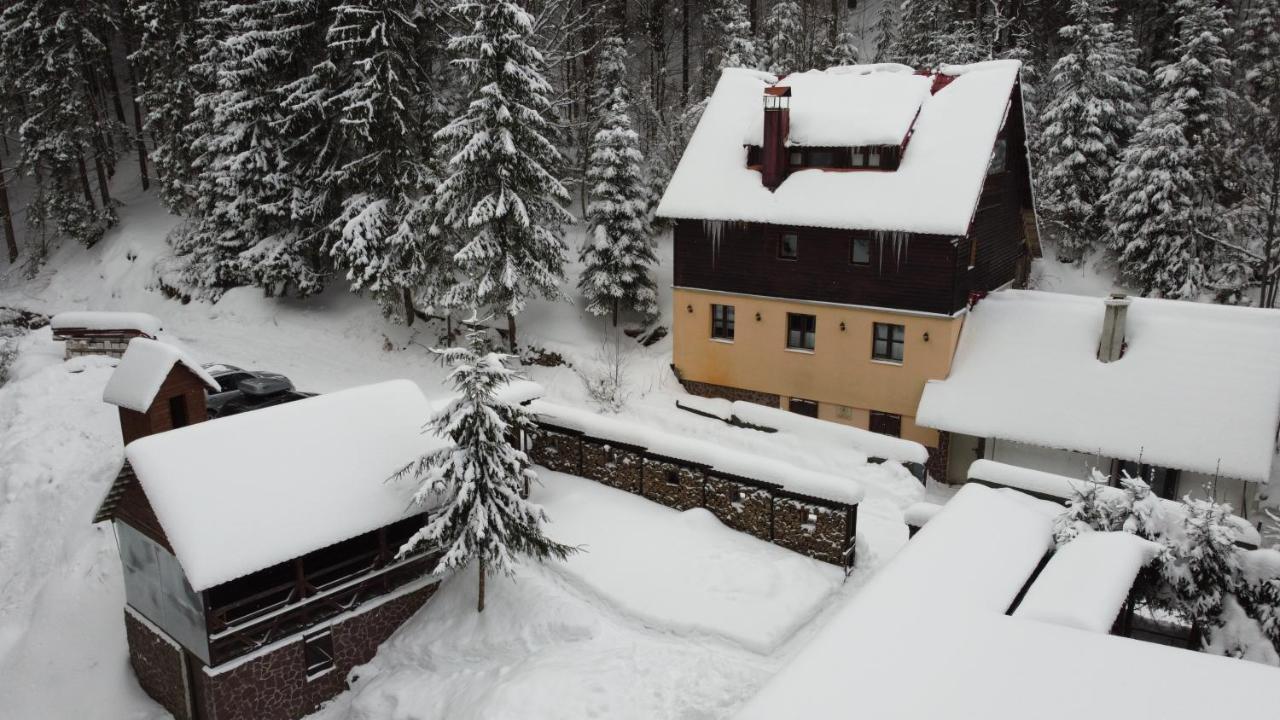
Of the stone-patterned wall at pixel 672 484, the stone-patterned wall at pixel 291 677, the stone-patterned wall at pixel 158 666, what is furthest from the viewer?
the stone-patterned wall at pixel 672 484

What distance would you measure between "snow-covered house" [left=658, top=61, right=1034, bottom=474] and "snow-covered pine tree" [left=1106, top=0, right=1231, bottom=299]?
22.6 ft

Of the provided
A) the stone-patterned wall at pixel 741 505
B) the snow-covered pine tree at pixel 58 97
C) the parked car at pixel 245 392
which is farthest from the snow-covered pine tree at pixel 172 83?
the stone-patterned wall at pixel 741 505

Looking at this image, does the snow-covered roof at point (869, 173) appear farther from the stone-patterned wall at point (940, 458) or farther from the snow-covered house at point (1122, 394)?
the stone-patterned wall at point (940, 458)

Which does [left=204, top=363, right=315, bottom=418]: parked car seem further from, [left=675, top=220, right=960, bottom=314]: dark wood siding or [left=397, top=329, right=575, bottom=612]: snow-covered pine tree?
[left=675, top=220, right=960, bottom=314]: dark wood siding

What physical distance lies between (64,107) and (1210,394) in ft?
157

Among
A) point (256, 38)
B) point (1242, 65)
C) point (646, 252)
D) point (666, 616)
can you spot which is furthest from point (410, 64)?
point (1242, 65)

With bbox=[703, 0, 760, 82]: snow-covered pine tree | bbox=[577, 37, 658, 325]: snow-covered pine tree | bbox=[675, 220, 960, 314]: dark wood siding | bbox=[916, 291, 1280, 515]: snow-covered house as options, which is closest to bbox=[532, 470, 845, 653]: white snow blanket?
bbox=[916, 291, 1280, 515]: snow-covered house

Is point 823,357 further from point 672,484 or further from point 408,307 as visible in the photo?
point 408,307

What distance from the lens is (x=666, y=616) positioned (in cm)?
1426

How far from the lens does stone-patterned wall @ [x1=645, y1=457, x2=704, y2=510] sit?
17.4m

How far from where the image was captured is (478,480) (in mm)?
14789

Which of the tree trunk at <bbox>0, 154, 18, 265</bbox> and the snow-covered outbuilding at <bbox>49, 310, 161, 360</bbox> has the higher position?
the tree trunk at <bbox>0, 154, 18, 265</bbox>

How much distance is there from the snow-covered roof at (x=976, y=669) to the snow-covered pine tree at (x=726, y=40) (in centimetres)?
3060

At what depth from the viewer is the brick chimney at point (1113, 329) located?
70.8ft
